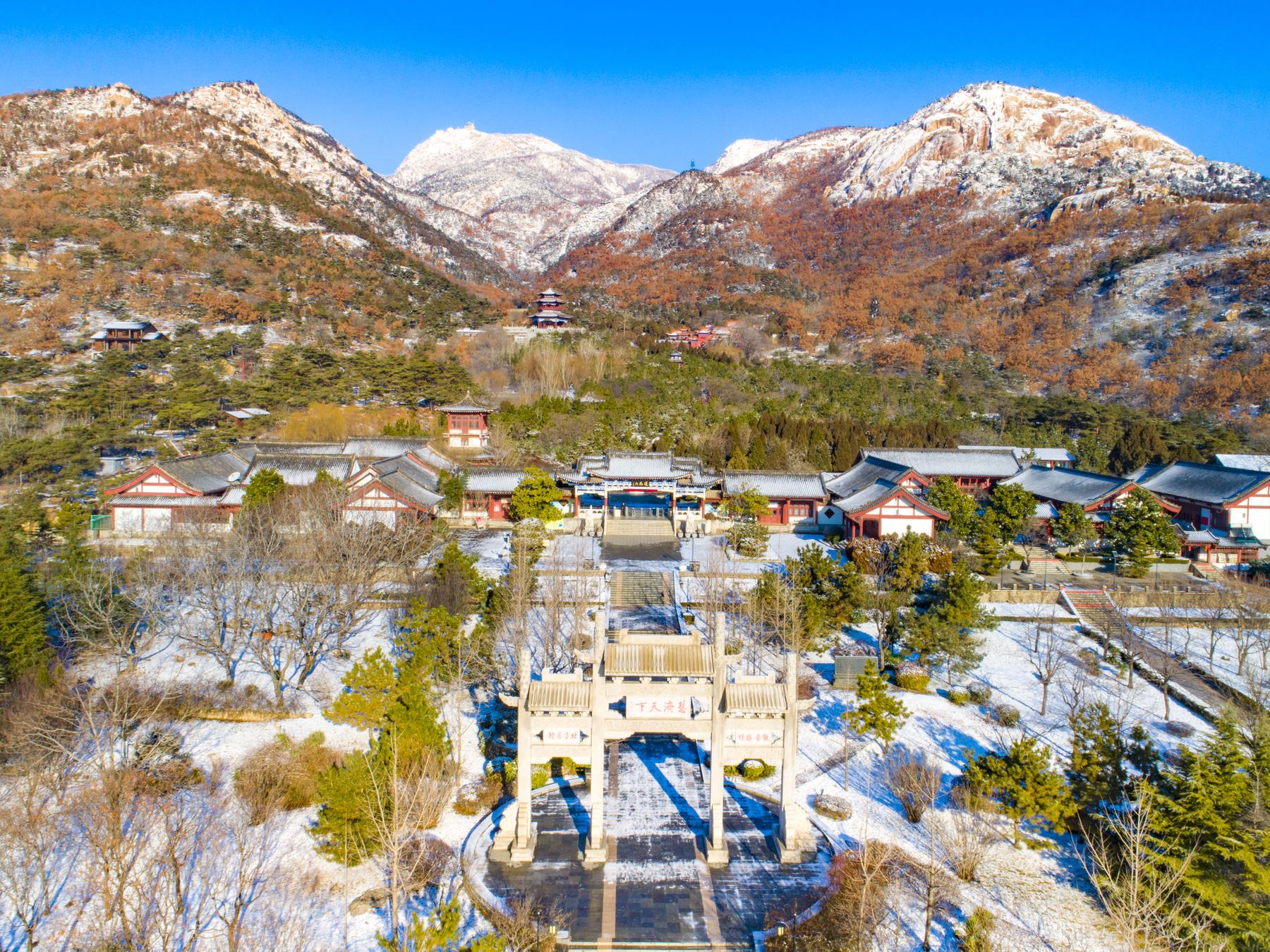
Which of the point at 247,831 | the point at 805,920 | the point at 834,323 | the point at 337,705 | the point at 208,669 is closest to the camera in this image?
the point at 805,920

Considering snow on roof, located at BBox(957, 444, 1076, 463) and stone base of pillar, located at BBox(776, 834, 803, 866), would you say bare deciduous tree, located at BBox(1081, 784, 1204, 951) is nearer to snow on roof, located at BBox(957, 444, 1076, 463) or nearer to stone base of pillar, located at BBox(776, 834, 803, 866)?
stone base of pillar, located at BBox(776, 834, 803, 866)

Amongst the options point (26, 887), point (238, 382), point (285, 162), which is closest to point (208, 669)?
point (26, 887)

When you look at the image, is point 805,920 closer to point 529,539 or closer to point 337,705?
point 337,705

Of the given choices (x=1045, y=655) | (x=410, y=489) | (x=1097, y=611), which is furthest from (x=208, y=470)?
(x=1097, y=611)

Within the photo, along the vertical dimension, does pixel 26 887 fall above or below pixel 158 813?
above

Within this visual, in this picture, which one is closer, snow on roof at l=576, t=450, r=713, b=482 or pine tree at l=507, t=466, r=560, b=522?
pine tree at l=507, t=466, r=560, b=522

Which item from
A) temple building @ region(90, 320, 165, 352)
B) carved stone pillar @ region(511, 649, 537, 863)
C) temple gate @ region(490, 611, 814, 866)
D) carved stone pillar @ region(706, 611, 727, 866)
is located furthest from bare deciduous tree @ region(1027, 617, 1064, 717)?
temple building @ region(90, 320, 165, 352)

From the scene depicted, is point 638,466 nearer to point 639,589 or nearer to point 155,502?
point 639,589
